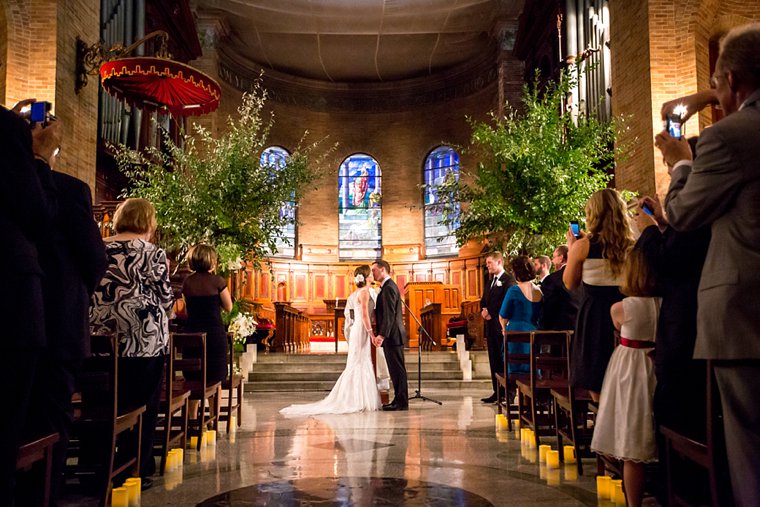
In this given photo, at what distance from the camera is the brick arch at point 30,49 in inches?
346

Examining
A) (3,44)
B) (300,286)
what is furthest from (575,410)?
(300,286)

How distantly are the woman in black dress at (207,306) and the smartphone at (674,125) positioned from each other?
4258 mm

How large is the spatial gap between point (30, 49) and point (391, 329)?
210 inches

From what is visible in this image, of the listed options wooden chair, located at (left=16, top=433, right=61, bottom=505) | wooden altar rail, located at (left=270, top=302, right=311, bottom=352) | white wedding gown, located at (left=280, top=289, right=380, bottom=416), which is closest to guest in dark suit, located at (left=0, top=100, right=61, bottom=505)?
wooden chair, located at (left=16, top=433, right=61, bottom=505)

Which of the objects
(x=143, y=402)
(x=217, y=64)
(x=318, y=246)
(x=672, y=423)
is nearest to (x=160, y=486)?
(x=143, y=402)

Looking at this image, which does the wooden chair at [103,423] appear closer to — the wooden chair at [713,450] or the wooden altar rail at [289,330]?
the wooden chair at [713,450]

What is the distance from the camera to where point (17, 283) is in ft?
8.24

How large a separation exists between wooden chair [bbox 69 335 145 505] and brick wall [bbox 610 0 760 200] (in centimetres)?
706

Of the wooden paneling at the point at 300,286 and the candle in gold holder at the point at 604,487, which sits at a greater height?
the wooden paneling at the point at 300,286

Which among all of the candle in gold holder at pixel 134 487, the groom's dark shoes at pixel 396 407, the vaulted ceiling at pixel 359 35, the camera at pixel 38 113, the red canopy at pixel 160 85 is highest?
the vaulted ceiling at pixel 359 35

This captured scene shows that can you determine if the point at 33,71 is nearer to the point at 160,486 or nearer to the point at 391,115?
the point at 160,486

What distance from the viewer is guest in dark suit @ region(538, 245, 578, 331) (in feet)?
21.3

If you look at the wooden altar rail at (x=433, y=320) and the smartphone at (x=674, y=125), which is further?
the wooden altar rail at (x=433, y=320)

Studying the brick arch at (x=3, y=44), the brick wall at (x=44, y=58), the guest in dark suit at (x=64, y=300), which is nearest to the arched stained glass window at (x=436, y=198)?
the brick wall at (x=44, y=58)
